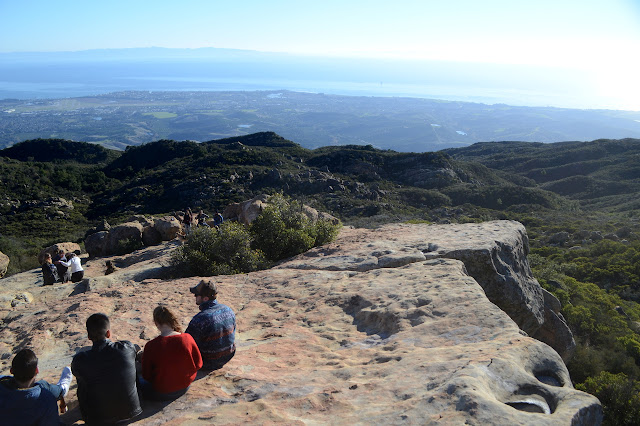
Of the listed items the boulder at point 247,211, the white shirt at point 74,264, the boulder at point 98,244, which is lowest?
the boulder at point 98,244

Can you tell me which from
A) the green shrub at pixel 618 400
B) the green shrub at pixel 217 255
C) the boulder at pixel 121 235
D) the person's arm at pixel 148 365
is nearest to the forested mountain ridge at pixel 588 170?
the green shrub at pixel 618 400

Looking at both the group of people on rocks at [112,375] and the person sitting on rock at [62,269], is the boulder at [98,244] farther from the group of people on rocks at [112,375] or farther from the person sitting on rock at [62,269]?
the group of people on rocks at [112,375]

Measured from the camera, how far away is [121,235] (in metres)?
16.2

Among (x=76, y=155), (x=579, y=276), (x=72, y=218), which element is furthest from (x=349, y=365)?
(x=76, y=155)

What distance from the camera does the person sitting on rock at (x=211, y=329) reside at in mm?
4562

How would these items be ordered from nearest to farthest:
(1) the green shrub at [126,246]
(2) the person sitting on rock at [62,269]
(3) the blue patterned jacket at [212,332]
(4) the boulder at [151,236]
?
(3) the blue patterned jacket at [212,332] → (2) the person sitting on rock at [62,269] → (1) the green shrub at [126,246] → (4) the boulder at [151,236]

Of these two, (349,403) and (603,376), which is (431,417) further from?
(603,376)

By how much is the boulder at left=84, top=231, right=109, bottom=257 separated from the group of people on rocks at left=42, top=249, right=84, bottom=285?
4066 millimetres

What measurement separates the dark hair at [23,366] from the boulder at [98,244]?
46.9 feet

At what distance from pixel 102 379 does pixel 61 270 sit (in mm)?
10236

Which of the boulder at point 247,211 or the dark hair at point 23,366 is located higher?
the dark hair at point 23,366

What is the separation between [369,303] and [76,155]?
5923cm

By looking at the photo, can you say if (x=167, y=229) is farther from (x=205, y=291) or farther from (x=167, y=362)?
(x=167, y=362)

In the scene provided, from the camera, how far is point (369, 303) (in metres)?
6.77
